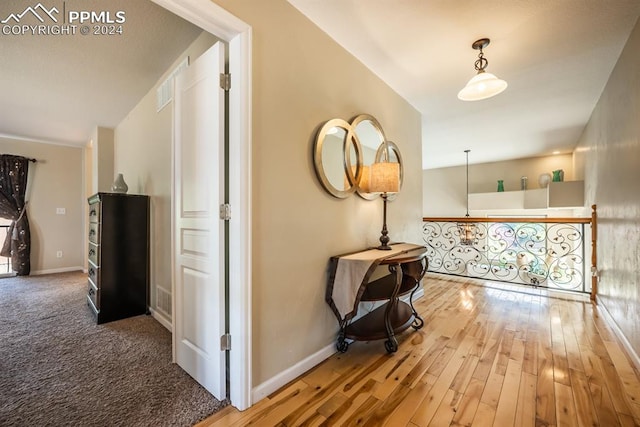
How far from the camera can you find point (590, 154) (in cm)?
365

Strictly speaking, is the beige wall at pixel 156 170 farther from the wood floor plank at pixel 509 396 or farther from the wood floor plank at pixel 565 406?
the wood floor plank at pixel 565 406

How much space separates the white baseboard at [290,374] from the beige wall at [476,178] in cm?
548

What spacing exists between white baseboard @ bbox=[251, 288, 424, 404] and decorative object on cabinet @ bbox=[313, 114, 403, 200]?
1.18 m

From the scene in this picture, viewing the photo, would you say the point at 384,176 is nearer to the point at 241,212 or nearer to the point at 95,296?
the point at 241,212

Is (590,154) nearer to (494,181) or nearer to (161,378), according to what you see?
(494,181)

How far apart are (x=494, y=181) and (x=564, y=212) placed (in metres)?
1.50

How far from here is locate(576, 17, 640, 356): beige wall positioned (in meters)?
1.88

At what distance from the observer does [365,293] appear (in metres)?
2.02

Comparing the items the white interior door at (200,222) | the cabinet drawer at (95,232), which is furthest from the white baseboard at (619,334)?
the cabinet drawer at (95,232)

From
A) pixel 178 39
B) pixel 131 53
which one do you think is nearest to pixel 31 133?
pixel 131 53

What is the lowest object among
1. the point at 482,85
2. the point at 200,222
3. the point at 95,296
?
the point at 95,296

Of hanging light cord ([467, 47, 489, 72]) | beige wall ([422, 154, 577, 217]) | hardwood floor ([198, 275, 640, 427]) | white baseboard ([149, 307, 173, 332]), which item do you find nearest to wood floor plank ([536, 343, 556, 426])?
hardwood floor ([198, 275, 640, 427])

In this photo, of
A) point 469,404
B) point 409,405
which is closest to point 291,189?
point 409,405

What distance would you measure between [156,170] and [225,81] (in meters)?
1.70
